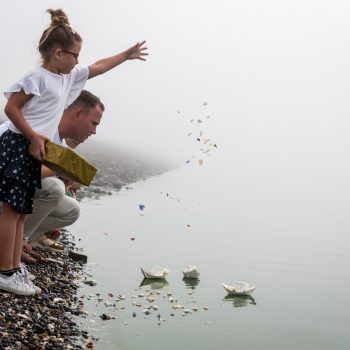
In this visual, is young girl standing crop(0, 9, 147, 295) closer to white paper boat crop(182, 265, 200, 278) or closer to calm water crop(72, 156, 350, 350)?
calm water crop(72, 156, 350, 350)

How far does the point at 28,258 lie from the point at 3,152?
7.60ft

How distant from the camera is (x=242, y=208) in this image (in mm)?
26703

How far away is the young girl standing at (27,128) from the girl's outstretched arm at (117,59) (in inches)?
26.0

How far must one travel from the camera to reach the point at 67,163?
5895 mm

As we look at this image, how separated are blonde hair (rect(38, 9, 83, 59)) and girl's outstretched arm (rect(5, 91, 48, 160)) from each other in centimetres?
57

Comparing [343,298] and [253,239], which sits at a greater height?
[253,239]

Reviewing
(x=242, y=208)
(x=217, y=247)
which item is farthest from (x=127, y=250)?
(x=242, y=208)

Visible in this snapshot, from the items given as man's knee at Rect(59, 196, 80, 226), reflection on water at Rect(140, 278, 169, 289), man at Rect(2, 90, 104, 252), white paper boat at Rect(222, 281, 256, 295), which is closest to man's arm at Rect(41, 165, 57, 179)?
man at Rect(2, 90, 104, 252)

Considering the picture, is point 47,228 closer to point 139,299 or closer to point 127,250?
point 139,299

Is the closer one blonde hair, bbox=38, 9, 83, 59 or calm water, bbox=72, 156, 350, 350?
blonde hair, bbox=38, 9, 83, 59

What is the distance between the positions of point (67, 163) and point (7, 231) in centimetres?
94

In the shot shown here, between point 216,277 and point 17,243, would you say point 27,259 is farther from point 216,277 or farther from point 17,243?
point 216,277

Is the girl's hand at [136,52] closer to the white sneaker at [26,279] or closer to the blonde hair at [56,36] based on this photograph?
the blonde hair at [56,36]

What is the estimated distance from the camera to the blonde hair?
5.91 metres
